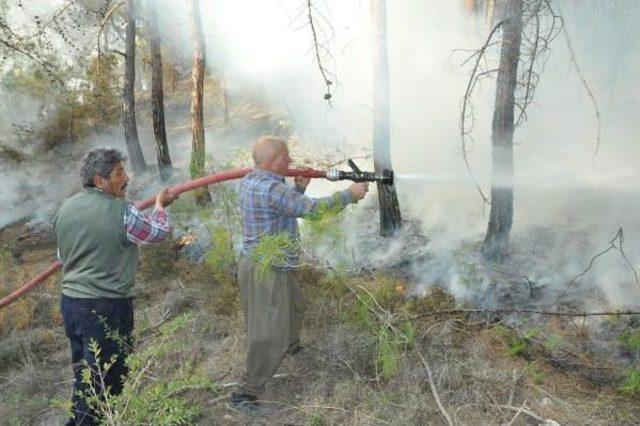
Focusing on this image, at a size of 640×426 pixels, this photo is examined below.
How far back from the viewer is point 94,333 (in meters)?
3.16

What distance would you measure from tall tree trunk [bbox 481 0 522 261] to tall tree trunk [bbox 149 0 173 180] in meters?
7.62

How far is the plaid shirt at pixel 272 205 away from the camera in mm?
3270

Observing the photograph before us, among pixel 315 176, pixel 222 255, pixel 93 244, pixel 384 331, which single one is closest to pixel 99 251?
pixel 93 244

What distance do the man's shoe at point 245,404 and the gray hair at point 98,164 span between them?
1801 millimetres

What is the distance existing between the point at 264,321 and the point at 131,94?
9.83 m

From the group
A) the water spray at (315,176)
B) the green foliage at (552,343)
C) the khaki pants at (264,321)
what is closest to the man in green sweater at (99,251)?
the water spray at (315,176)

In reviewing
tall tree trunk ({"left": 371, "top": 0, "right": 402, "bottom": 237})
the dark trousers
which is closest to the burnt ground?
the dark trousers

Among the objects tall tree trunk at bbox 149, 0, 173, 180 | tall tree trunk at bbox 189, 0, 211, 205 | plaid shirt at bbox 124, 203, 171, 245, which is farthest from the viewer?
tall tree trunk at bbox 149, 0, 173, 180

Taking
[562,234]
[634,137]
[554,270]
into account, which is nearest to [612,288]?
[554,270]

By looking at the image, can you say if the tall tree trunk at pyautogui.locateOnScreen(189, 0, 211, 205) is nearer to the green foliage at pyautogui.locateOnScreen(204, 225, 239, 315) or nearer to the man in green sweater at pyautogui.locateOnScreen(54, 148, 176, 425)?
the green foliage at pyautogui.locateOnScreen(204, 225, 239, 315)

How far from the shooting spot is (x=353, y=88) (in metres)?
13.1

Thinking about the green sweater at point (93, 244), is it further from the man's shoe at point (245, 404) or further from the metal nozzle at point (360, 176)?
the metal nozzle at point (360, 176)

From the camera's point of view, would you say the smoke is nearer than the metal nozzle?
No

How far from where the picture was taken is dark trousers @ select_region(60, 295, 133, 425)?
10.3ft
